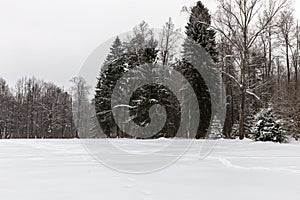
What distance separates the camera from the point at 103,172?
480cm

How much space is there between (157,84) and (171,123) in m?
3.01

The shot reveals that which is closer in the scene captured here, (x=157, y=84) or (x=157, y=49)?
(x=157, y=84)

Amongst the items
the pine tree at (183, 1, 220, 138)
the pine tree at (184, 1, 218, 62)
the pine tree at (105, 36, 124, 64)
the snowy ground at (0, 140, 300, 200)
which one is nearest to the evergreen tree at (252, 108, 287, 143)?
the pine tree at (183, 1, 220, 138)

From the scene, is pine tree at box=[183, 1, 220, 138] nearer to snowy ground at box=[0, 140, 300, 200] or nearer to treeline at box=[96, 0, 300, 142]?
treeline at box=[96, 0, 300, 142]

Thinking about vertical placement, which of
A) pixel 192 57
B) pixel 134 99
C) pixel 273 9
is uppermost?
pixel 273 9

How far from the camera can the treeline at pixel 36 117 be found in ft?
125

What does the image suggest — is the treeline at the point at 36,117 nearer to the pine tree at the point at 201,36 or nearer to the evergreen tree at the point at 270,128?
the pine tree at the point at 201,36

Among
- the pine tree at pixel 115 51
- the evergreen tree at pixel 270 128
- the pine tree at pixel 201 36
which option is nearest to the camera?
the evergreen tree at pixel 270 128

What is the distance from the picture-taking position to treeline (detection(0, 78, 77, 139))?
38.2m

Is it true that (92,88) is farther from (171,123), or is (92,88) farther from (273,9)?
(273,9)

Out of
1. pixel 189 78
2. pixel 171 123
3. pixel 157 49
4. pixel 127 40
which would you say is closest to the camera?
pixel 189 78

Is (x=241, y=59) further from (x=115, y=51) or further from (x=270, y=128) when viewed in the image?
(x=115, y=51)

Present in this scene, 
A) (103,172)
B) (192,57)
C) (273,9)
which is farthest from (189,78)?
(103,172)

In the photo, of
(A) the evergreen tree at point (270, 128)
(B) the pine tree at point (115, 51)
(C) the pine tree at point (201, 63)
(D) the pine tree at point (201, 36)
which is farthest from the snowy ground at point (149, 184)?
(B) the pine tree at point (115, 51)
